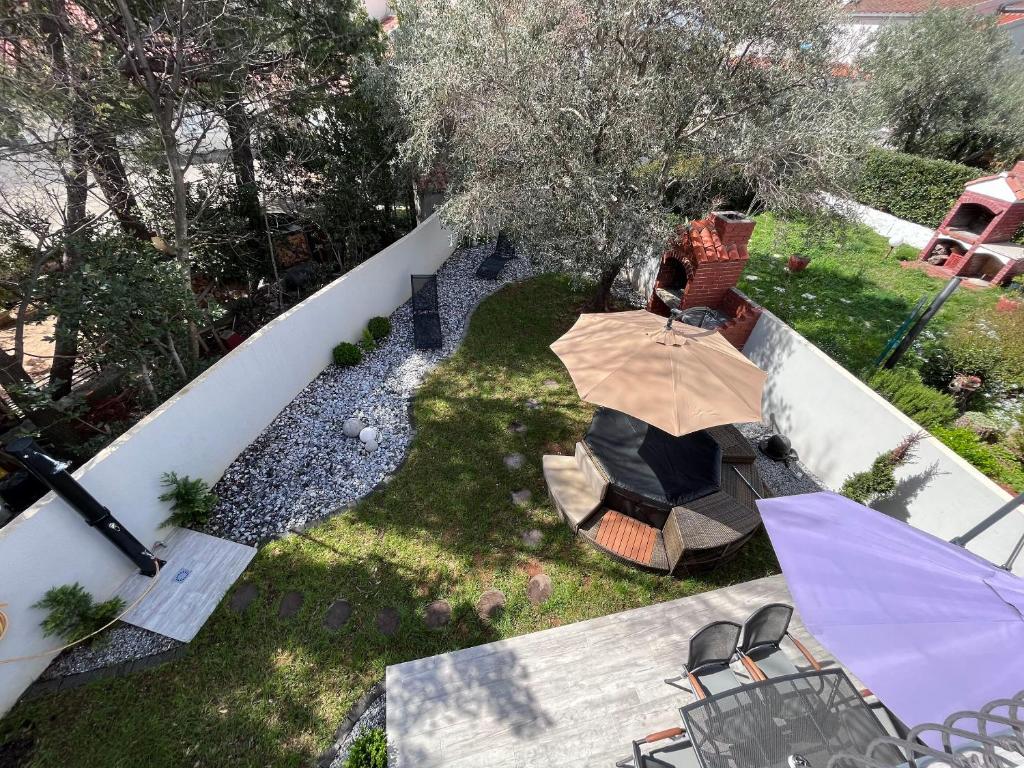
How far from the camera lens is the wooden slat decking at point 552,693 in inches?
159

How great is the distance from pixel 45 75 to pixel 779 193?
12016 millimetres

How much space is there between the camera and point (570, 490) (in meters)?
6.30

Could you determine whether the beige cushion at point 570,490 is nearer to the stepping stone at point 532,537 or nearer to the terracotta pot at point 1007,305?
the stepping stone at point 532,537

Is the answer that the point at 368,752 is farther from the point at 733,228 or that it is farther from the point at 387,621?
the point at 733,228

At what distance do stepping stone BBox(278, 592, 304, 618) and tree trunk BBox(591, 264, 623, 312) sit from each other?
29.1ft


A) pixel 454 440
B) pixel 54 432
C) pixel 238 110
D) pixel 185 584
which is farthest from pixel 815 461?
pixel 238 110

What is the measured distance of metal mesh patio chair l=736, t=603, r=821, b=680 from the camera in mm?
4035

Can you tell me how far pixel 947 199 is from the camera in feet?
43.5

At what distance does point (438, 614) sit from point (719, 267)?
344 inches

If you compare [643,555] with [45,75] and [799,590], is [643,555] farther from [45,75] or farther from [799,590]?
[45,75]

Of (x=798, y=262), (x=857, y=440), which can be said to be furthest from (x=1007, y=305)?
(x=857, y=440)

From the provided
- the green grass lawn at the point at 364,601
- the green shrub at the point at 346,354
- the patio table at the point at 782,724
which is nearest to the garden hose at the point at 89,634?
the green grass lawn at the point at 364,601

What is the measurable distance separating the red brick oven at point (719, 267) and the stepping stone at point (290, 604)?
9218mm

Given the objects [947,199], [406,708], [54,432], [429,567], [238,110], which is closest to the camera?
[406,708]
